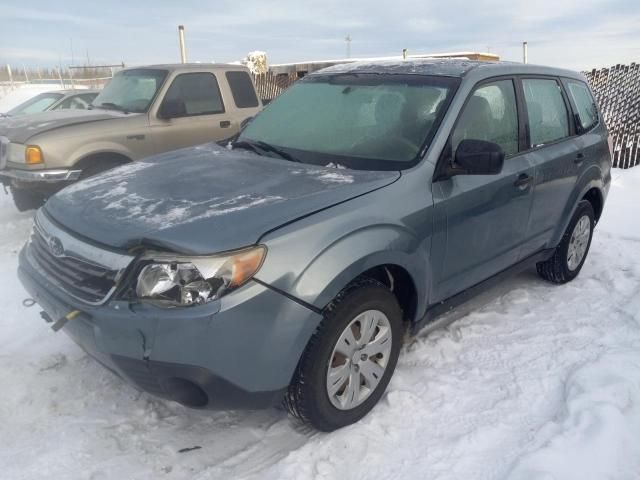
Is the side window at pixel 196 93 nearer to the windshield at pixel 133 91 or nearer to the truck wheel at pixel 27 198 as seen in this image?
the windshield at pixel 133 91

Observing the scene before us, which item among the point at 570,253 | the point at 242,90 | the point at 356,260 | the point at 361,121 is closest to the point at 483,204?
the point at 361,121

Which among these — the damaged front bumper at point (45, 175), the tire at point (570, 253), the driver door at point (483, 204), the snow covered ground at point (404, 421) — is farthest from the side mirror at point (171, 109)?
the tire at point (570, 253)

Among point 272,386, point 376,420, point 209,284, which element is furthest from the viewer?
point 376,420

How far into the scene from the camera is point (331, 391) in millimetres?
2559

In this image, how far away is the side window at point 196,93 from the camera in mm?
6625

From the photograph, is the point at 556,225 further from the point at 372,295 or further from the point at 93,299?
the point at 93,299

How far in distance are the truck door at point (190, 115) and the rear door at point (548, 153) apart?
4040mm

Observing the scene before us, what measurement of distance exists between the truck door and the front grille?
3.89 meters

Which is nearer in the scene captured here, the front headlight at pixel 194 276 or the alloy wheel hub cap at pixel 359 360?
the front headlight at pixel 194 276

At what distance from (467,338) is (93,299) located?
236 centimetres

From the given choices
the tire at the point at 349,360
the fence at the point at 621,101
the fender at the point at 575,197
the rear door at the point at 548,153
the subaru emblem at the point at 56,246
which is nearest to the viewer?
the tire at the point at 349,360

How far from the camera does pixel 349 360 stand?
261 cm

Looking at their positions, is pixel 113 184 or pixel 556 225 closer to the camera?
pixel 113 184

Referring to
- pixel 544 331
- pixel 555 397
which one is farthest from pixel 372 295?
pixel 544 331
